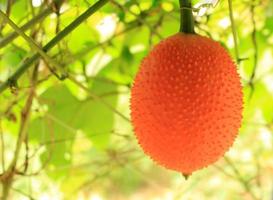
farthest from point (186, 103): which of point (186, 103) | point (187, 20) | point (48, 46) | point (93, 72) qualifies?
point (93, 72)

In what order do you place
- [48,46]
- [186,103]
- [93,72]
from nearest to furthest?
[186,103], [48,46], [93,72]

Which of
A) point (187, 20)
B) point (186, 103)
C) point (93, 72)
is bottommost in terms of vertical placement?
point (186, 103)

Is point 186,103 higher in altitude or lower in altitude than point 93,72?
lower

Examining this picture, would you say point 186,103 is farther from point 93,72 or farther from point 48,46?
point 93,72

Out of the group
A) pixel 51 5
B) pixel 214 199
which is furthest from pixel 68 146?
pixel 214 199

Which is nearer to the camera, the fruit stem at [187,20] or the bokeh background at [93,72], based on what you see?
the fruit stem at [187,20]

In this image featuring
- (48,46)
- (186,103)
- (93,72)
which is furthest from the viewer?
(93,72)

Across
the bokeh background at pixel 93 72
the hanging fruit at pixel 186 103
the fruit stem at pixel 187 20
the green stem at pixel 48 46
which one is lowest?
the hanging fruit at pixel 186 103

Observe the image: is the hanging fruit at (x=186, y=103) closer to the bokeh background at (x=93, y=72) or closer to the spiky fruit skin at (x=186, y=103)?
the spiky fruit skin at (x=186, y=103)

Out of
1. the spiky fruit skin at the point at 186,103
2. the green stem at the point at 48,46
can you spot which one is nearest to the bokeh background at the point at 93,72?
the green stem at the point at 48,46

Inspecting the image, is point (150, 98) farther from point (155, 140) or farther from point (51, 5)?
point (51, 5)
